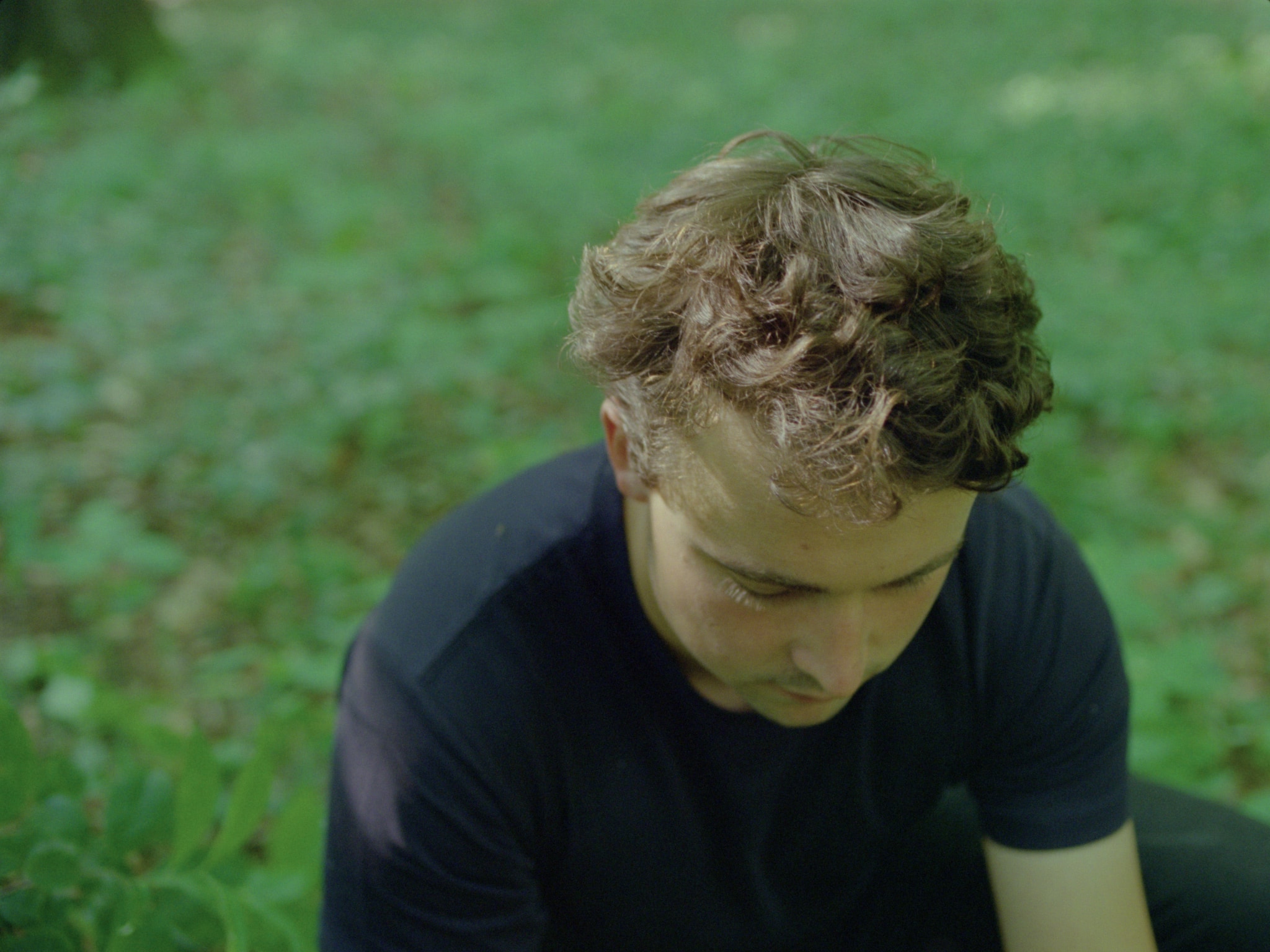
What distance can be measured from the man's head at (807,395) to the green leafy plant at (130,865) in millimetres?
733

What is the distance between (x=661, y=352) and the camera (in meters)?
1.16

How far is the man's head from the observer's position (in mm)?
1041

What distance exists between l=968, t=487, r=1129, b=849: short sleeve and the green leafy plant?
42.5 inches

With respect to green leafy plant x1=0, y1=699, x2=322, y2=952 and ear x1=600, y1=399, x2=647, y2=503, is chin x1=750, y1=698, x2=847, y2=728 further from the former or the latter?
green leafy plant x1=0, y1=699, x2=322, y2=952

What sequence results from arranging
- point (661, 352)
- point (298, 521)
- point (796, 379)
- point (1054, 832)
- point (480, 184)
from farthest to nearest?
point (480, 184) < point (298, 521) < point (1054, 832) < point (661, 352) < point (796, 379)

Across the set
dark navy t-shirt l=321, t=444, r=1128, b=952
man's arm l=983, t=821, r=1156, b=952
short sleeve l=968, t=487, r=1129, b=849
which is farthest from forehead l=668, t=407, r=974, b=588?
man's arm l=983, t=821, r=1156, b=952

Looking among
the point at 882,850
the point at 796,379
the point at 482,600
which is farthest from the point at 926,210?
the point at 882,850

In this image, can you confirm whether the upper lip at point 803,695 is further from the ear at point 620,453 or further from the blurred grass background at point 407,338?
the blurred grass background at point 407,338

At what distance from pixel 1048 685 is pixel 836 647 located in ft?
1.63

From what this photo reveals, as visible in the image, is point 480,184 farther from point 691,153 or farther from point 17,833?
point 17,833

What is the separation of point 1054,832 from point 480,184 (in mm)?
4448

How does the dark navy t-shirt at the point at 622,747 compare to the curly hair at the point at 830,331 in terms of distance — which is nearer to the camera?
the curly hair at the point at 830,331

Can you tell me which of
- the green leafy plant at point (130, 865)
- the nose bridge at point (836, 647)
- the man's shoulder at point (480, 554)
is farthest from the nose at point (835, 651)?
the green leafy plant at point (130, 865)

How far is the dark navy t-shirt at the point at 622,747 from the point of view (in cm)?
133
